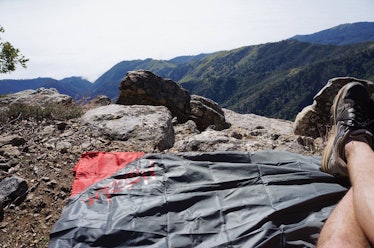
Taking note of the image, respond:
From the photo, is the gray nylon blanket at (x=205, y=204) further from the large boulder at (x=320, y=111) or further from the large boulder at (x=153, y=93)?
the large boulder at (x=320, y=111)

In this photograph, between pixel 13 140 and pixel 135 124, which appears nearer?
pixel 13 140

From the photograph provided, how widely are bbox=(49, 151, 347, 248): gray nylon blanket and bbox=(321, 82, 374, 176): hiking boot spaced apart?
0.85 ft

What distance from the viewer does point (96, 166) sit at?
5.05m

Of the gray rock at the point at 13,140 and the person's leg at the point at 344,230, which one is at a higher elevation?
the gray rock at the point at 13,140

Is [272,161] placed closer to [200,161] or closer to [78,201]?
[200,161]

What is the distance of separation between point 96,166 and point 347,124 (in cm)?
403

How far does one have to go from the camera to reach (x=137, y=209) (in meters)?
3.59

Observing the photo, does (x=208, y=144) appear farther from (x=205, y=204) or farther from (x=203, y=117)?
(x=203, y=117)

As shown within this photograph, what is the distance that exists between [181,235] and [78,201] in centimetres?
149

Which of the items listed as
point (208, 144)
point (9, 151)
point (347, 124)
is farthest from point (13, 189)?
point (347, 124)

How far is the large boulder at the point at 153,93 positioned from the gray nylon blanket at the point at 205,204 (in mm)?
8125

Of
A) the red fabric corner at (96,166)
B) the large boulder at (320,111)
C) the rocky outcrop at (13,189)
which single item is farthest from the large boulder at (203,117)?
the rocky outcrop at (13,189)

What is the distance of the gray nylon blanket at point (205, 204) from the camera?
3.22 metres

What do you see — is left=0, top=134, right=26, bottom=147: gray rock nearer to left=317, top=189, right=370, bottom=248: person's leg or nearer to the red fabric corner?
the red fabric corner
